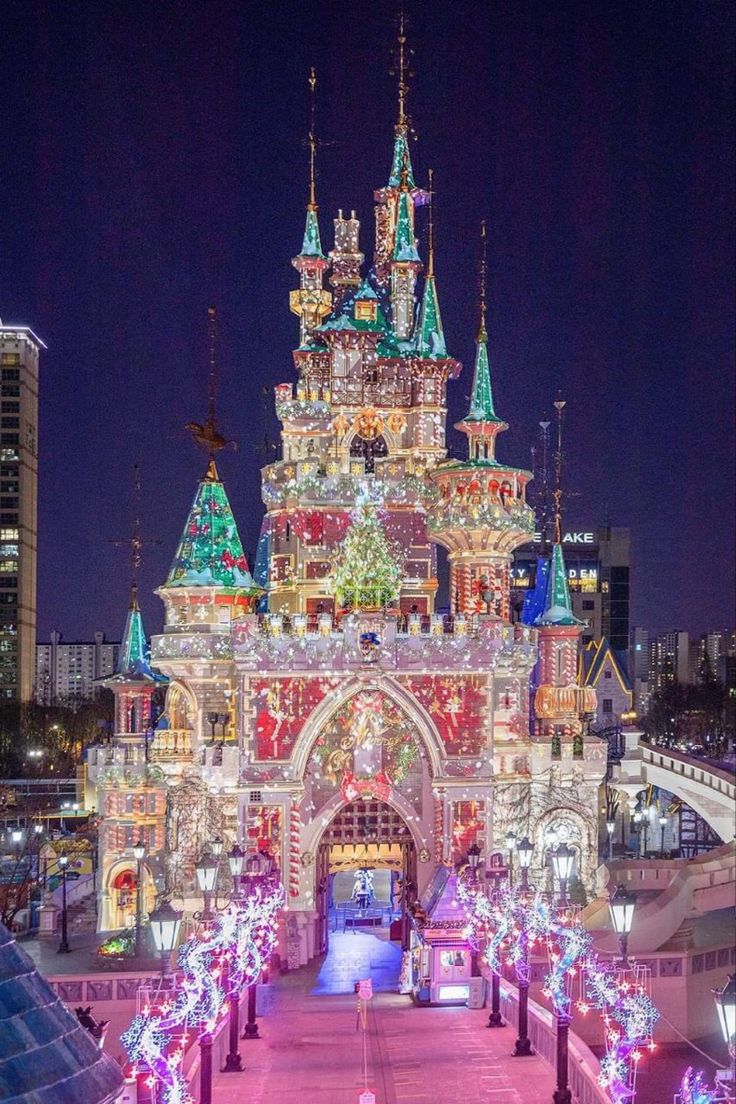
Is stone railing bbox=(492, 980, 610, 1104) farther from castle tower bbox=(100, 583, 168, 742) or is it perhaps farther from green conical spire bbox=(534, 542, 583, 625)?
castle tower bbox=(100, 583, 168, 742)

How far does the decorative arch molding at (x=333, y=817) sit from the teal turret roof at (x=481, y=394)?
1135cm

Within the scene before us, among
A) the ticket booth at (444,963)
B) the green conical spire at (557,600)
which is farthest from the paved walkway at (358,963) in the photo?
the green conical spire at (557,600)

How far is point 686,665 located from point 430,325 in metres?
138

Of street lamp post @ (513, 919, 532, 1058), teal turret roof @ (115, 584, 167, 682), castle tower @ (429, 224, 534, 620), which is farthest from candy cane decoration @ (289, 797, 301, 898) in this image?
street lamp post @ (513, 919, 532, 1058)

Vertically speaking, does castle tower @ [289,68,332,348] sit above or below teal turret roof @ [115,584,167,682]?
above

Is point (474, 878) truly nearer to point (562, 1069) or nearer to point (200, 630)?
point (562, 1069)

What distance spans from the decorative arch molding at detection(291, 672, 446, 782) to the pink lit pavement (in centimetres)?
777

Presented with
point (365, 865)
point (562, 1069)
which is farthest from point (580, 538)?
point (562, 1069)

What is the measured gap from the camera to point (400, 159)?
40.1 meters

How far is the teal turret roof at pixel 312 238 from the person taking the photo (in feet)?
129

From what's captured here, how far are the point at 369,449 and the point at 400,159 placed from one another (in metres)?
10.9

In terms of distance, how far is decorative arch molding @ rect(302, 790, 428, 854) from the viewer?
31703 mm

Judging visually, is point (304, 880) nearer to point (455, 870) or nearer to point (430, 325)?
point (455, 870)

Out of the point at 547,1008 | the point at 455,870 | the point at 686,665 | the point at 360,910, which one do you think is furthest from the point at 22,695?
the point at 686,665
